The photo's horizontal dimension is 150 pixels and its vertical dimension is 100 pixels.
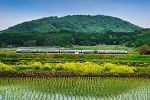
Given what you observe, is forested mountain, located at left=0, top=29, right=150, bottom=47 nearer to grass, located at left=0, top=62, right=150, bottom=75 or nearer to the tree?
the tree

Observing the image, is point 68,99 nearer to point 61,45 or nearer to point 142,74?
point 142,74

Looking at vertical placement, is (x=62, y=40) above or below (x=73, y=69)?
above

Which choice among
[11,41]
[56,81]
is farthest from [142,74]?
[11,41]

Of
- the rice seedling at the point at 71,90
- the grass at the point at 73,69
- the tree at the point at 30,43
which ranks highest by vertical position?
the tree at the point at 30,43

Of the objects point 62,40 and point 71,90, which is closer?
point 71,90

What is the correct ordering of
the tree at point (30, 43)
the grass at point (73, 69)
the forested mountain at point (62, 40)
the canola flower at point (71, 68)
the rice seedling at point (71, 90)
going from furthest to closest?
the forested mountain at point (62, 40), the tree at point (30, 43), the canola flower at point (71, 68), the grass at point (73, 69), the rice seedling at point (71, 90)

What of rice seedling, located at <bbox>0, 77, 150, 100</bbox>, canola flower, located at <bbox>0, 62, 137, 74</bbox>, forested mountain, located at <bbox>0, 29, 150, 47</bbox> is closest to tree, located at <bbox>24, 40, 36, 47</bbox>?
forested mountain, located at <bbox>0, 29, 150, 47</bbox>

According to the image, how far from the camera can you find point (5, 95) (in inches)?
859

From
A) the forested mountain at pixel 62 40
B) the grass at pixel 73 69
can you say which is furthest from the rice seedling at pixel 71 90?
the forested mountain at pixel 62 40

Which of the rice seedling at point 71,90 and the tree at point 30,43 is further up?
the tree at point 30,43

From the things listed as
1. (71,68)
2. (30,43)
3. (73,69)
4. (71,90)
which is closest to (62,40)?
(30,43)

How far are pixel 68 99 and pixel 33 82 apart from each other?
8.53 metres

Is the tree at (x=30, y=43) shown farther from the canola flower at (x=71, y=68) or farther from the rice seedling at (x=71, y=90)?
the rice seedling at (x=71, y=90)

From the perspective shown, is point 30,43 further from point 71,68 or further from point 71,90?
point 71,90
